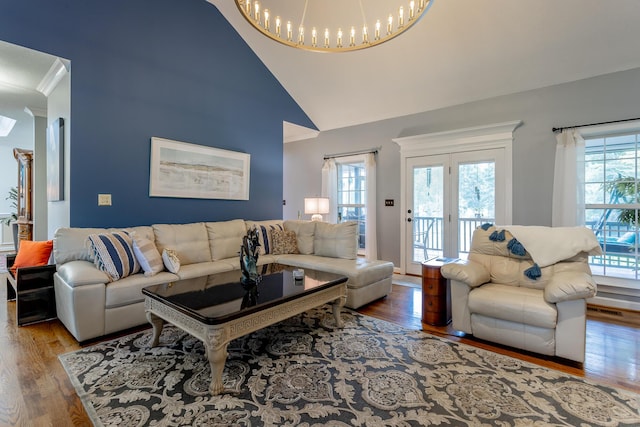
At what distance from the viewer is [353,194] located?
5758 mm

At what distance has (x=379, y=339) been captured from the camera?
253 cm

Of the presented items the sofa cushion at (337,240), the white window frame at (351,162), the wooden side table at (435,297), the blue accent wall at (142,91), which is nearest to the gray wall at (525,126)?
the white window frame at (351,162)

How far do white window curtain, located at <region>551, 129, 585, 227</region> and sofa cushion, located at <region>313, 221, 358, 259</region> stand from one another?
2.45 meters

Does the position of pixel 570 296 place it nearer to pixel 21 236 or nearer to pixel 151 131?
pixel 151 131

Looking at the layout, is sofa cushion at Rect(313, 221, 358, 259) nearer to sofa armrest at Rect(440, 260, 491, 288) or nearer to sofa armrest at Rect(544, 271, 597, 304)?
sofa armrest at Rect(440, 260, 491, 288)

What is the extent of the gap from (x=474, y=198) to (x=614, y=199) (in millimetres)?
1464

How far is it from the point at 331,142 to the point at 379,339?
163 inches

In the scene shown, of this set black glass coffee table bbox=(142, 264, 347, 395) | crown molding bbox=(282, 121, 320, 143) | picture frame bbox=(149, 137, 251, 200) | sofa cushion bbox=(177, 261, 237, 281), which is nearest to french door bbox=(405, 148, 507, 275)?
crown molding bbox=(282, 121, 320, 143)

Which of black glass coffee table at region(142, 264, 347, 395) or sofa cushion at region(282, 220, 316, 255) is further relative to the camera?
sofa cushion at region(282, 220, 316, 255)

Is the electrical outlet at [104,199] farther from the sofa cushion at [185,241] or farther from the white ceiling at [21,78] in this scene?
the white ceiling at [21,78]

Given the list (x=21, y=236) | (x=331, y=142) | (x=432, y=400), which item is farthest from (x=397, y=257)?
(x=21, y=236)

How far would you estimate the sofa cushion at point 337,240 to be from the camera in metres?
3.83

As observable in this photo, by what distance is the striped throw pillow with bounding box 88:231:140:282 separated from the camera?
264cm

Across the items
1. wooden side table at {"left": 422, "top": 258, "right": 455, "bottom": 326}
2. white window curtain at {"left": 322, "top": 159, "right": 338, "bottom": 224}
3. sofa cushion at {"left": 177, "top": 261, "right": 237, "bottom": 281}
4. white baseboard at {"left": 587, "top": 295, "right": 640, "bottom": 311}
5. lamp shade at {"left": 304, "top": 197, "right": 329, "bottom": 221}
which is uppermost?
white window curtain at {"left": 322, "top": 159, "right": 338, "bottom": 224}
